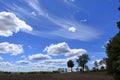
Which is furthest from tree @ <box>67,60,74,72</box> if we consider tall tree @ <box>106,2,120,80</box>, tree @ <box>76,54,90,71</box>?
tall tree @ <box>106,2,120,80</box>

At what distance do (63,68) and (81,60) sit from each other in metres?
9.50

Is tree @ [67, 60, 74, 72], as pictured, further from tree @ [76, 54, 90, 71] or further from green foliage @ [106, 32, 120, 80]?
green foliage @ [106, 32, 120, 80]

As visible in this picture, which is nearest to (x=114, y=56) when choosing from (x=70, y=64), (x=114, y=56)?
(x=114, y=56)

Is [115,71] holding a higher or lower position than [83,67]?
lower

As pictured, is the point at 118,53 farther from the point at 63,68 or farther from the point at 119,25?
the point at 63,68

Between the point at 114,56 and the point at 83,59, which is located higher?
the point at 83,59

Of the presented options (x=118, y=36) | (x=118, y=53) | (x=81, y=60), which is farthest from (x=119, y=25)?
(x=81, y=60)

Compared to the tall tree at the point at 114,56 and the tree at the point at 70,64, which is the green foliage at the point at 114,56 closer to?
the tall tree at the point at 114,56

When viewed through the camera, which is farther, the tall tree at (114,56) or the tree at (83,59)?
the tree at (83,59)

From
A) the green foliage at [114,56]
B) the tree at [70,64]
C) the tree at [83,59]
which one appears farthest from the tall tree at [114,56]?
the tree at [70,64]

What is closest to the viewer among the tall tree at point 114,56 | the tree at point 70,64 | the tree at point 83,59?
the tall tree at point 114,56

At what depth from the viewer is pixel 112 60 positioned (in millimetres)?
33094

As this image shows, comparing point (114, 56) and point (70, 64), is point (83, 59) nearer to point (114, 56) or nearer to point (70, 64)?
point (70, 64)

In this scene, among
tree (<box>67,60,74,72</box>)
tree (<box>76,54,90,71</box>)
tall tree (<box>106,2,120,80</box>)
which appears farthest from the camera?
tree (<box>67,60,74,72</box>)
